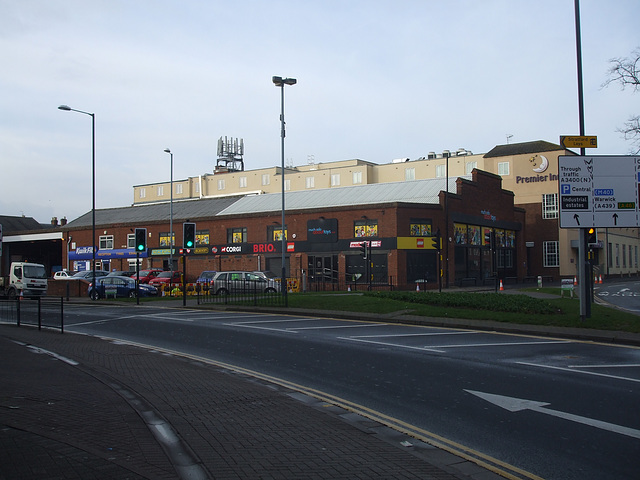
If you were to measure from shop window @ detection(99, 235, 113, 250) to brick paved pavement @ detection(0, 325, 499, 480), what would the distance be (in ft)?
180

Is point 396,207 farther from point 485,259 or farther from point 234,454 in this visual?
point 234,454

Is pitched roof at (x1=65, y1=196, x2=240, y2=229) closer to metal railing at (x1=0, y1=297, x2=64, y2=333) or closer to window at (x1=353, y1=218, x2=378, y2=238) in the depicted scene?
window at (x1=353, y1=218, x2=378, y2=238)

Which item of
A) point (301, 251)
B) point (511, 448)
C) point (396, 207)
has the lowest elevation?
point (511, 448)

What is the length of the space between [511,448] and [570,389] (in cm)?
322

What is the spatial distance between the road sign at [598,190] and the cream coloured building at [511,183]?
28972mm

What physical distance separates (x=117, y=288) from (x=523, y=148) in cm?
4826

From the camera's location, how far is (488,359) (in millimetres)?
11875

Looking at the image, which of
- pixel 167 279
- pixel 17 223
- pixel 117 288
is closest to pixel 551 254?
pixel 167 279

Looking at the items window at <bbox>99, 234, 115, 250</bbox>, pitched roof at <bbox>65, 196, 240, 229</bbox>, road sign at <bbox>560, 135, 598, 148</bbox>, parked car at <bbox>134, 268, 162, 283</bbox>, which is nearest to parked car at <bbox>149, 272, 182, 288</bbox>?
parked car at <bbox>134, 268, 162, 283</bbox>

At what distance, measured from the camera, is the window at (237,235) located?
174ft

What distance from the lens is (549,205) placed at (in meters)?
63.6

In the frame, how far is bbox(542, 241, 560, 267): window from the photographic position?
207ft

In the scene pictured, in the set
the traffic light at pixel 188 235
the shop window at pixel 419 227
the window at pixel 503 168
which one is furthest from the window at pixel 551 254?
the traffic light at pixel 188 235

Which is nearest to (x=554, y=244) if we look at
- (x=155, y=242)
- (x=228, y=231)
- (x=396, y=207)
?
(x=396, y=207)
